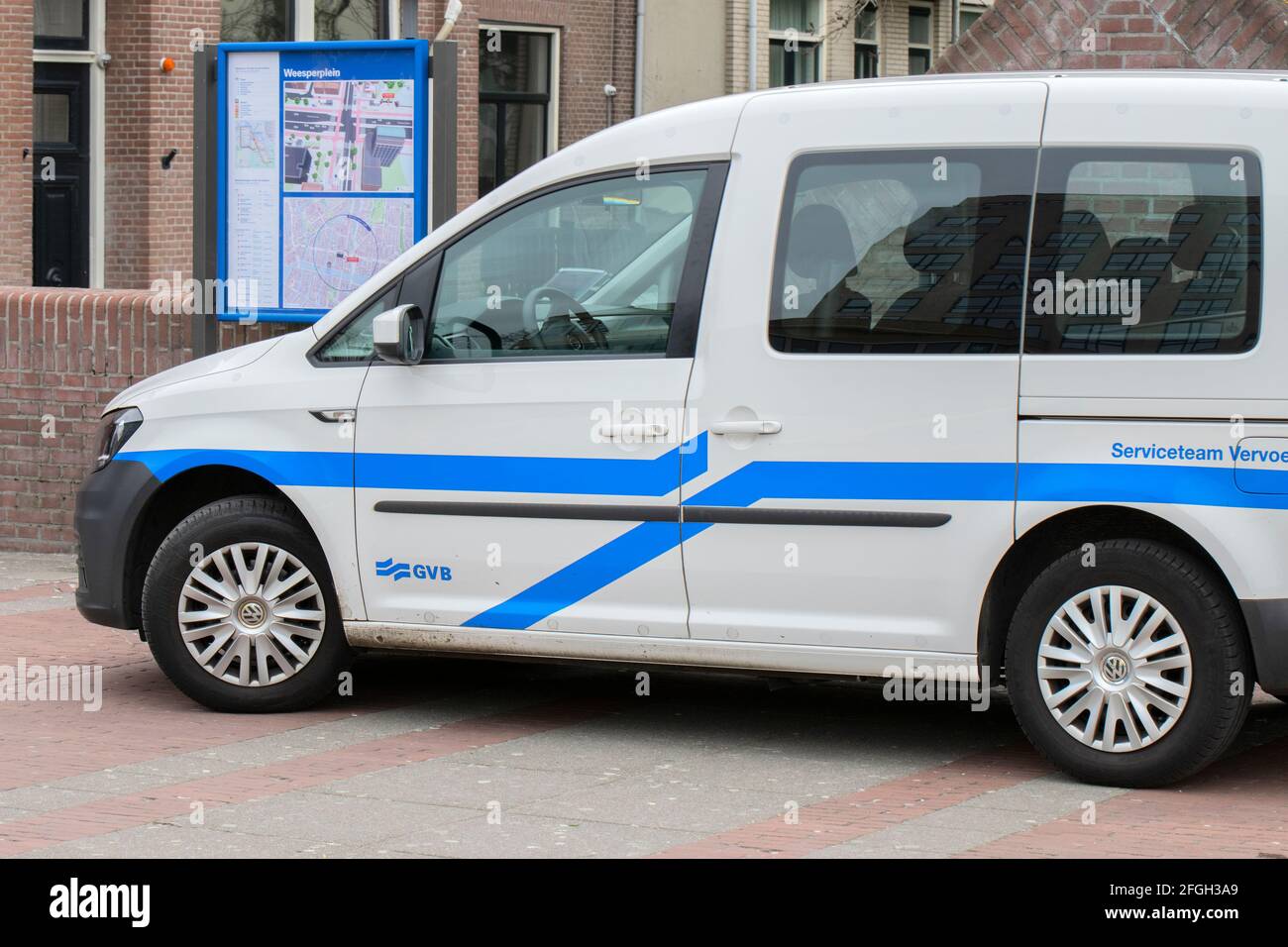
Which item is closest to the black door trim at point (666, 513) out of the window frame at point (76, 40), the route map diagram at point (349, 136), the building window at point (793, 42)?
the route map diagram at point (349, 136)

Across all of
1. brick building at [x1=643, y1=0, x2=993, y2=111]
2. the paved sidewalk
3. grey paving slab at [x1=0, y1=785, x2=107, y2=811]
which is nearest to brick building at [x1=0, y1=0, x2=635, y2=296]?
brick building at [x1=643, y1=0, x2=993, y2=111]

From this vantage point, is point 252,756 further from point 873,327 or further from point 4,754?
point 873,327

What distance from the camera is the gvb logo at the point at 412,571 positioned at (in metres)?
7.21

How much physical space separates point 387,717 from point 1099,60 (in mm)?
5338

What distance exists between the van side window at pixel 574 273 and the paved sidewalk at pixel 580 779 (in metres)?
1.43

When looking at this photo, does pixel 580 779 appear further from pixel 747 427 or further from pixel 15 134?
pixel 15 134

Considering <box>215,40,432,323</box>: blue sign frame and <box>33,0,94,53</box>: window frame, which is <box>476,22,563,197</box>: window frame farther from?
<box>215,40,432,323</box>: blue sign frame

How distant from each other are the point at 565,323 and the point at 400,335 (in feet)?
1.93

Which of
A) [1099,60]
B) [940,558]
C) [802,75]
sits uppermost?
[802,75]

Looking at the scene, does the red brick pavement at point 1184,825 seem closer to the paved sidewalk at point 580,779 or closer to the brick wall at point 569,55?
the paved sidewalk at point 580,779

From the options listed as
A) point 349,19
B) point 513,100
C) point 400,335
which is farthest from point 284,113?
point 513,100

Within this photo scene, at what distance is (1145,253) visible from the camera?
21.0 ft
